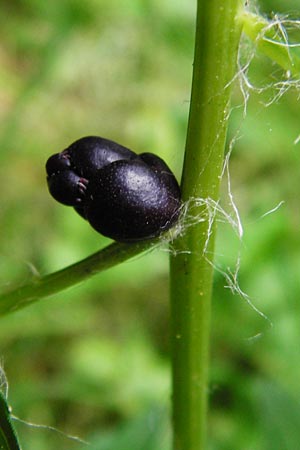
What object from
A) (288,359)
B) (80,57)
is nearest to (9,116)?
(80,57)

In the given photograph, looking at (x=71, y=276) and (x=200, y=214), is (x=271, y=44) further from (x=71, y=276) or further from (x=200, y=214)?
(x=71, y=276)

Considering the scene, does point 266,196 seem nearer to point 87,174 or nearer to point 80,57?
point 80,57

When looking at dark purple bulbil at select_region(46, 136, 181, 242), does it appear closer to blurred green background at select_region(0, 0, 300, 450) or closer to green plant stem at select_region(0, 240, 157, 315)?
green plant stem at select_region(0, 240, 157, 315)

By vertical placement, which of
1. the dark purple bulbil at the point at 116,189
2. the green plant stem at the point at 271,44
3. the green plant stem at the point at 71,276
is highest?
the green plant stem at the point at 271,44

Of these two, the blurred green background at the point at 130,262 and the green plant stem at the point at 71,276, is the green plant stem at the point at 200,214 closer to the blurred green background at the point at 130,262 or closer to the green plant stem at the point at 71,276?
the green plant stem at the point at 71,276

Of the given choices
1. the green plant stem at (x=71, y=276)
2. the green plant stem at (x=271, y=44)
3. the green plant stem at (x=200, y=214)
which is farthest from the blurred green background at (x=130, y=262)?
the green plant stem at (x=271, y=44)

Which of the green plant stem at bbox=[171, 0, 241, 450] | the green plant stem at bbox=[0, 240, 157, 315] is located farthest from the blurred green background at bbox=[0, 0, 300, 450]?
the green plant stem at bbox=[0, 240, 157, 315]
